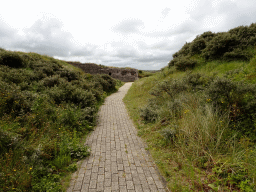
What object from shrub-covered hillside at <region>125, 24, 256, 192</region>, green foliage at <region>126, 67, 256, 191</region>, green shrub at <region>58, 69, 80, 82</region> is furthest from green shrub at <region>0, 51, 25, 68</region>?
green foliage at <region>126, 67, 256, 191</region>

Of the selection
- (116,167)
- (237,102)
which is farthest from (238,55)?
(116,167)

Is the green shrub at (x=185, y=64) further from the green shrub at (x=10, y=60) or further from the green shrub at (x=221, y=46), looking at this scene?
the green shrub at (x=10, y=60)

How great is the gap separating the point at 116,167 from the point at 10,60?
12462 millimetres

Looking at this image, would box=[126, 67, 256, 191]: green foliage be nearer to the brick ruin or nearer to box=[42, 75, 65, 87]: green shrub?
box=[42, 75, 65, 87]: green shrub

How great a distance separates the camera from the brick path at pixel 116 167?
10.1 feet

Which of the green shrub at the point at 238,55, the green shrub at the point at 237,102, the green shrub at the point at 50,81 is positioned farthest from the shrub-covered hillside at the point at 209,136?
the green shrub at the point at 50,81

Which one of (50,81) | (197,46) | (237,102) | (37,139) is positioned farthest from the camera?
(197,46)

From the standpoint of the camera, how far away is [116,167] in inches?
145

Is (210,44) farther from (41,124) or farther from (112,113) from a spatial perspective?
(41,124)

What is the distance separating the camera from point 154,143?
488cm

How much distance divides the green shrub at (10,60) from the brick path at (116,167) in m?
10.2

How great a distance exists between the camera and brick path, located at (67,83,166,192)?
3.08 m

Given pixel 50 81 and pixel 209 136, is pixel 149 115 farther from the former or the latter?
pixel 50 81

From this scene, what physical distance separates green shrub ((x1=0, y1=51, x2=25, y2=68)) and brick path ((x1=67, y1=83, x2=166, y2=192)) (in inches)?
401
